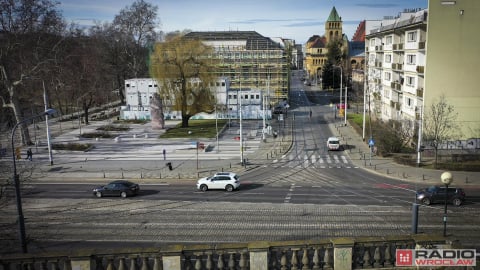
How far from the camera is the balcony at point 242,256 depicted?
37.7 feet

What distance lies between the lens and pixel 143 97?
2953 inches

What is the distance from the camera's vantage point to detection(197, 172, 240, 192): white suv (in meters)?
32.2

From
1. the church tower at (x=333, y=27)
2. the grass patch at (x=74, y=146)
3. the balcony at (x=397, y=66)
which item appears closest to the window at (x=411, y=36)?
the balcony at (x=397, y=66)

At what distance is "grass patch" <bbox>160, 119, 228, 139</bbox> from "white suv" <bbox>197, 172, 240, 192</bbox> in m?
23.3

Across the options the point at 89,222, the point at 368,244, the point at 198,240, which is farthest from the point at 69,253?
the point at 89,222

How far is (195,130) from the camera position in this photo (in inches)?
2346

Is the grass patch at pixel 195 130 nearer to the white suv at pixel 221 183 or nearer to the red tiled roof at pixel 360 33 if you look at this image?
the white suv at pixel 221 183

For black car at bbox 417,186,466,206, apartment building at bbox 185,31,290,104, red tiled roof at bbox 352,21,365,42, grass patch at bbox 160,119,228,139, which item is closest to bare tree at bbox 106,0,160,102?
apartment building at bbox 185,31,290,104

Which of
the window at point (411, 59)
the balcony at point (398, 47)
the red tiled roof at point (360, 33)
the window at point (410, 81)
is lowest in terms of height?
the window at point (410, 81)

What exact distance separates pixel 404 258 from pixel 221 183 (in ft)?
70.7

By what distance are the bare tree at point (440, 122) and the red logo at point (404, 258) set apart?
3132 cm

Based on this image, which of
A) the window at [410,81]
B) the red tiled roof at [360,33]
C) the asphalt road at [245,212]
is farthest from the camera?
the red tiled roof at [360,33]

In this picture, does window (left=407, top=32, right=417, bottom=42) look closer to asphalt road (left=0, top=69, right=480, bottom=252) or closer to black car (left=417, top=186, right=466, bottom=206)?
asphalt road (left=0, top=69, right=480, bottom=252)

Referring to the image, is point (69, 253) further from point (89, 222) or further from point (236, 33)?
point (236, 33)
